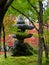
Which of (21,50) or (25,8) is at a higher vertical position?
(25,8)

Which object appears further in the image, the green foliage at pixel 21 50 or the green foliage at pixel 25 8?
the green foliage at pixel 21 50

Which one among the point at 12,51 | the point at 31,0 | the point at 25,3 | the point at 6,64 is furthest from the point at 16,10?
the point at 12,51

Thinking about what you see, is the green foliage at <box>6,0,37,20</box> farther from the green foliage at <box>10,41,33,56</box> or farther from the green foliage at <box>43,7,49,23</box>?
the green foliage at <box>10,41,33,56</box>

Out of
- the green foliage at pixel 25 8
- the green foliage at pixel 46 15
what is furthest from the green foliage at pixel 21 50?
the green foliage at pixel 46 15

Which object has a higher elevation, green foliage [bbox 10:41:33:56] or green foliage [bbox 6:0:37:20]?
green foliage [bbox 6:0:37:20]

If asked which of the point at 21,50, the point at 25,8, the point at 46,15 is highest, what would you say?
the point at 25,8

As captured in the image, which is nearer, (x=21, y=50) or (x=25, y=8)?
(x=25, y=8)

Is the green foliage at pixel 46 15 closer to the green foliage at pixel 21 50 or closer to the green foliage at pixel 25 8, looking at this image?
the green foliage at pixel 25 8

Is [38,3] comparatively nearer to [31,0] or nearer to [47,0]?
[47,0]

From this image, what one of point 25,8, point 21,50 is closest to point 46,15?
point 25,8

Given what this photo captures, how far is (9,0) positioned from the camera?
3.09m

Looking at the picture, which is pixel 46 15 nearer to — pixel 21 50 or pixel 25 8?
pixel 25 8

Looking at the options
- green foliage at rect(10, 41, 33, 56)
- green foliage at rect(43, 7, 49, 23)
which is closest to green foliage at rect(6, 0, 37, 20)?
green foliage at rect(43, 7, 49, 23)

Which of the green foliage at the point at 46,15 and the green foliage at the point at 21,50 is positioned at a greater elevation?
the green foliage at the point at 46,15
